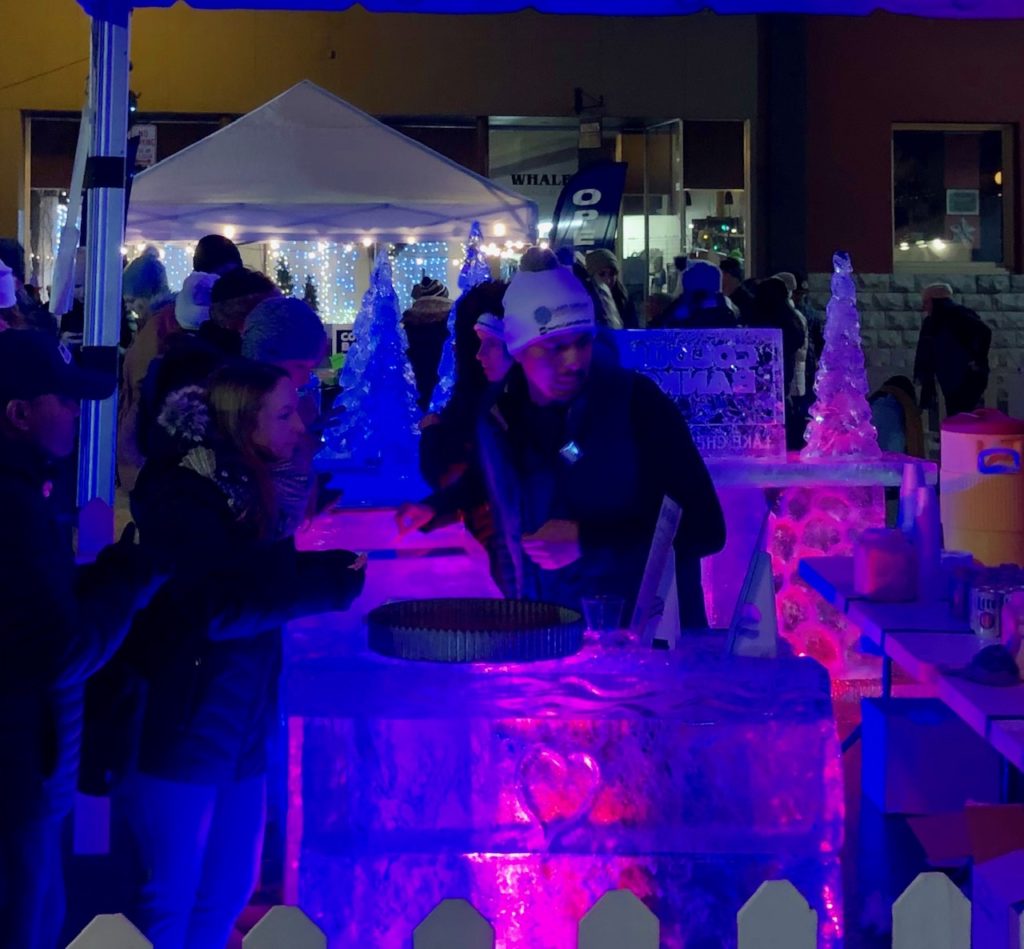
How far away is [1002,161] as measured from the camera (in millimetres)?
17531

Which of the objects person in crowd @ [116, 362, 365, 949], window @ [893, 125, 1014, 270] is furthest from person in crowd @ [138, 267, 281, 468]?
window @ [893, 125, 1014, 270]

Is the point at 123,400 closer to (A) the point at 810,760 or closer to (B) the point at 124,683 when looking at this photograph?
(B) the point at 124,683

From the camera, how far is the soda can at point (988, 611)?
11.6ft

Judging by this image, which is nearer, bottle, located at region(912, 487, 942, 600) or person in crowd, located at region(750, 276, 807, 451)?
bottle, located at region(912, 487, 942, 600)

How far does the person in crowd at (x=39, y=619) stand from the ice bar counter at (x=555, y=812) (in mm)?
428

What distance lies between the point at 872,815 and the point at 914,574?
1.34 m

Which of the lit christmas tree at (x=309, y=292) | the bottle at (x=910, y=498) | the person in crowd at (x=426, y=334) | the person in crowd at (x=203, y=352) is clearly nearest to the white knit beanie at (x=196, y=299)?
the person in crowd at (x=203, y=352)

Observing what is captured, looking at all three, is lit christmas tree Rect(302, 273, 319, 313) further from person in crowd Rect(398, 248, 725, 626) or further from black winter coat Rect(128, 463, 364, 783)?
black winter coat Rect(128, 463, 364, 783)

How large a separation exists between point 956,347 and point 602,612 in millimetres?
11191

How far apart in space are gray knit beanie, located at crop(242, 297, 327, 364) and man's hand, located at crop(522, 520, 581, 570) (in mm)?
1065

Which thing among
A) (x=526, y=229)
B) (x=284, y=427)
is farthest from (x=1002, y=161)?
(x=284, y=427)

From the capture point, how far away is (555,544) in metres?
3.98

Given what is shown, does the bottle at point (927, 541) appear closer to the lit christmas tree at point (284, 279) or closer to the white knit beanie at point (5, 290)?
the white knit beanie at point (5, 290)

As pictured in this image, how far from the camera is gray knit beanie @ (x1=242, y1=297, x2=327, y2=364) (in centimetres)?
464
